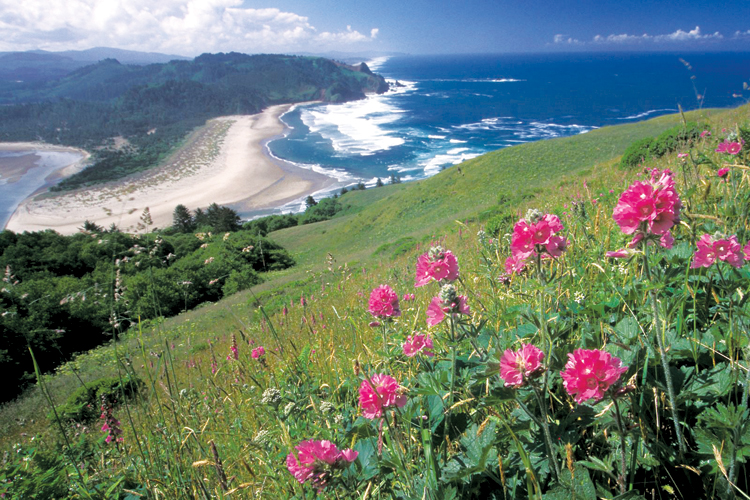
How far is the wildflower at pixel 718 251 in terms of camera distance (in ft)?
4.60

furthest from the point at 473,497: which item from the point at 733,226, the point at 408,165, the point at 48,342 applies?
the point at 408,165

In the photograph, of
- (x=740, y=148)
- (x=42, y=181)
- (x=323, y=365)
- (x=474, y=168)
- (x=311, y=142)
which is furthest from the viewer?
(x=311, y=142)

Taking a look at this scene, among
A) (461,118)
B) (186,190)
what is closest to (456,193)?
(186,190)

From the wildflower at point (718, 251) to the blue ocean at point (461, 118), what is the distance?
4814 cm

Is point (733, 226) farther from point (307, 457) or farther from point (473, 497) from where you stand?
point (307, 457)

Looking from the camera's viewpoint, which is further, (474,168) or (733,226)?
(474,168)

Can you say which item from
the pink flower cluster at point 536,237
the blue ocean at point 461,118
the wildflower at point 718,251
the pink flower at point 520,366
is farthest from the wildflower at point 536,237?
the blue ocean at point 461,118

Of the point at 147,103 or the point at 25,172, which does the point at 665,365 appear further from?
the point at 147,103

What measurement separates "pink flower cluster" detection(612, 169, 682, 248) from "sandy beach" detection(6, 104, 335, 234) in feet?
142

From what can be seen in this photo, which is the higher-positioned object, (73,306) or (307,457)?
(307,457)

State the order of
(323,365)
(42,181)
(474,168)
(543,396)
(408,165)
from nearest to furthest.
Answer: (543,396) < (323,365) < (474,168) < (408,165) < (42,181)

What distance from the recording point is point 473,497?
142 centimetres

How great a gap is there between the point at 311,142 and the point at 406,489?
79.3m

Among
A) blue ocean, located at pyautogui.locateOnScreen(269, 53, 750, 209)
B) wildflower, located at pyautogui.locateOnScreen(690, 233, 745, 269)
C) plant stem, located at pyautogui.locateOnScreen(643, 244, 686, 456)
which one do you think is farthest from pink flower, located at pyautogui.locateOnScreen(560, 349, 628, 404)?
blue ocean, located at pyautogui.locateOnScreen(269, 53, 750, 209)
